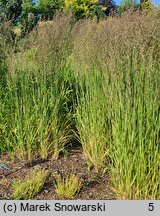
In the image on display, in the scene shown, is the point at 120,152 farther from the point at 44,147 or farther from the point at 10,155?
the point at 10,155

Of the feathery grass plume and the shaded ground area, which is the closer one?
the feathery grass plume

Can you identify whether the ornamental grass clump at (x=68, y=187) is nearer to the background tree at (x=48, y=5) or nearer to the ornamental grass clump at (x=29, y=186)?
the ornamental grass clump at (x=29, y=186)

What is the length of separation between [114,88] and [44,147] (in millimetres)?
1463

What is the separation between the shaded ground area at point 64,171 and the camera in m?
4.14

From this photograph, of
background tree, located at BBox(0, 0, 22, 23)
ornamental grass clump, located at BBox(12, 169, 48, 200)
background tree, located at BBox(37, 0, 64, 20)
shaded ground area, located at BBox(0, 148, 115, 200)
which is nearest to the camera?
ornamental grass clump, located at BBox(12, 169, 48, 200)

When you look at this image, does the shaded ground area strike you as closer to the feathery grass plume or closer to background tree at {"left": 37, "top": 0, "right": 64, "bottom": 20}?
the feathery grass plume

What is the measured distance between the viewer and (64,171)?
4703 mm

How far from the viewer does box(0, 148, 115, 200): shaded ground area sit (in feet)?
13.6

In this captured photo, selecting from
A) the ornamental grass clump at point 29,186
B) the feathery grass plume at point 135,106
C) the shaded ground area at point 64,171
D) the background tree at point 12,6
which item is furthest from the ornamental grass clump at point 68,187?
the background tree at point 12,6

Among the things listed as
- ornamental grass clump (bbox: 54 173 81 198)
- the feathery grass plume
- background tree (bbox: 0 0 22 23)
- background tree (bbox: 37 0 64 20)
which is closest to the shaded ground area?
ornamental grass clump (bbox: 54 173 81 198)

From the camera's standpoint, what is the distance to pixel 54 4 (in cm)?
2497

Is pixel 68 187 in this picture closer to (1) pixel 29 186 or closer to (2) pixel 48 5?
(1) pixel 29 186

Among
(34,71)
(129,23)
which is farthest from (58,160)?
(129,23)

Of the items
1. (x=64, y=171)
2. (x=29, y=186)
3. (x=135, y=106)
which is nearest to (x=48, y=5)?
(x=64, y=171)
